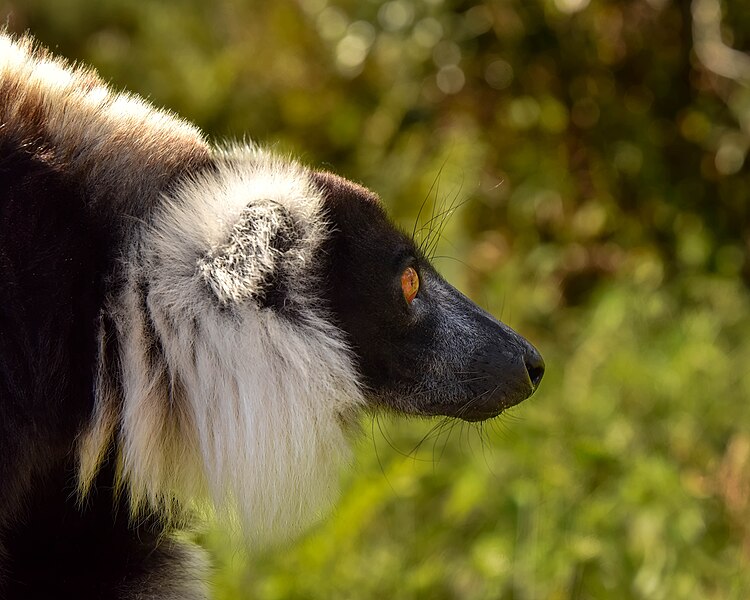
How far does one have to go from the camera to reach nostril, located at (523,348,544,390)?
110 inches

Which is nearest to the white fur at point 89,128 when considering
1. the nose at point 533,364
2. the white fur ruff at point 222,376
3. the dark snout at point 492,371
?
the white fur ruff at point 222,376

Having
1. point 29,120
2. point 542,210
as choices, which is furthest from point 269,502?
point 542,210

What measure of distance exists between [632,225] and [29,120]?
4.70m

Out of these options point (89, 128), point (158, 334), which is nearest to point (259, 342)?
point (158, 334)

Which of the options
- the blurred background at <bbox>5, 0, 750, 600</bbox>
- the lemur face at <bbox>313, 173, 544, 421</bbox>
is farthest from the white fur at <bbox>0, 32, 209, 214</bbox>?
the blurred background at <bbox>5, 0, 750, 600</bbox>

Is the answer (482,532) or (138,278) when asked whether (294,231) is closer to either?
(138,278)

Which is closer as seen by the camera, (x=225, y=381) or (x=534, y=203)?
(x=225, y=381)

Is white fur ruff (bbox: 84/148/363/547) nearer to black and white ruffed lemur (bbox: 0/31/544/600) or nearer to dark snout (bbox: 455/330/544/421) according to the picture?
black and white ruffed lemur (bbox: 0/31/544/600)

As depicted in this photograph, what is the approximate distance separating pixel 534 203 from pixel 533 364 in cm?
367

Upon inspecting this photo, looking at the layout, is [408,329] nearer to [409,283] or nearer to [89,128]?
[409,283]

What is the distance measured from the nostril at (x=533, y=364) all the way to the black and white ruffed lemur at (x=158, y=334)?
33 cm

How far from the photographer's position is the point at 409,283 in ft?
8.77

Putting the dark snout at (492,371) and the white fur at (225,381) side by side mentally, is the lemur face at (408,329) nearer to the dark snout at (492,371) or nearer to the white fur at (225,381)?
the dark snout at (492,371)

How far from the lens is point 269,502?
2361mm
